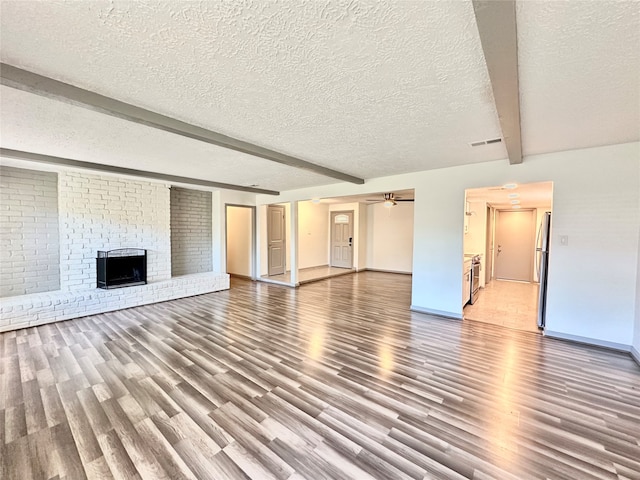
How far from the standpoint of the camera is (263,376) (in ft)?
8.77

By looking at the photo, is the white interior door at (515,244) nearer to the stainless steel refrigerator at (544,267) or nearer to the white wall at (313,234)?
the stainless steel refrigerator at (544,267)

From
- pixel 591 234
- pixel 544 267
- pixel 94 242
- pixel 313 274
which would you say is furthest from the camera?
pixel 313 274

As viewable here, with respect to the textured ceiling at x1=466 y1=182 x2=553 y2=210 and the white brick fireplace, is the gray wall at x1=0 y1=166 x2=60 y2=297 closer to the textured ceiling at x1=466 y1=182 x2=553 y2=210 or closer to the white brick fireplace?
the white brick fireplace

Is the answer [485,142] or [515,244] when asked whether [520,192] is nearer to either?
[485,142]

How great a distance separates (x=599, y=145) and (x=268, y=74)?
4078 mm

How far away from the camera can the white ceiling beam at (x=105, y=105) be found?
1829 mm

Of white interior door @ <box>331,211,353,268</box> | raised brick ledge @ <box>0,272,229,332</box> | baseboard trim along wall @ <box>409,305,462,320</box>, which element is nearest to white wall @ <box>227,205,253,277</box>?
raised brick ledge @ <box>0,272,229,332</box>

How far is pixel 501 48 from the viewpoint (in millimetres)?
1501

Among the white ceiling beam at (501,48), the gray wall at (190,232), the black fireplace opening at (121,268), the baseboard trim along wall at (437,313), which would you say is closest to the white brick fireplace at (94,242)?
the black fireplace opening at (121,268)

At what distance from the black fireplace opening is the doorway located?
304 centimetres

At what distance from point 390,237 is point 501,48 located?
8.20m

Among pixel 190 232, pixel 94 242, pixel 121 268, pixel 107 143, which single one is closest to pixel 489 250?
pixel 190 232

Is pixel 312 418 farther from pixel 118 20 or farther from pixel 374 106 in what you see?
pixel 118 20

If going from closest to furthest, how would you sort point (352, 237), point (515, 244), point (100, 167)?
point (100, 167)
point (515, 244)
point (352, 237)
